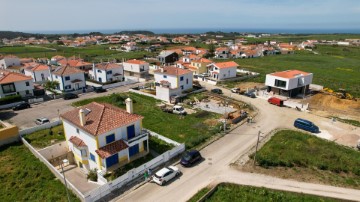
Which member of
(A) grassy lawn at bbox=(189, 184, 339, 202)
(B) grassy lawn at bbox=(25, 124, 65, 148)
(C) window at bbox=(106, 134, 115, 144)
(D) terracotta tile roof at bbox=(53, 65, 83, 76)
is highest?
(D) terracotta tile roof at bbox=(53, 65, 83, 76)

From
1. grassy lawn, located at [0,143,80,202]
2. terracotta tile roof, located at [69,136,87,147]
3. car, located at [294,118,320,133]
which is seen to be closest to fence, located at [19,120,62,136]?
grassy lawn, located at [0,143,80,202]

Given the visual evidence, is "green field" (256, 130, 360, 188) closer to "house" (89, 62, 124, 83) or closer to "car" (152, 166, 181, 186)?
"car" (152, 166, 181, 186)

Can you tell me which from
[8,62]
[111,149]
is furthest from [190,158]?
[8,62]

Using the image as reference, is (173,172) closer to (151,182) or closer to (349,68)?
(151,182)

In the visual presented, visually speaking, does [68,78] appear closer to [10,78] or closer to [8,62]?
[10,78]

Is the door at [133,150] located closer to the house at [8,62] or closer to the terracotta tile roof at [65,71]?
the terracotta tile roof at [65,71]

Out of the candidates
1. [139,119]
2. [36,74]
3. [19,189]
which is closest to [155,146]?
[139,119]
